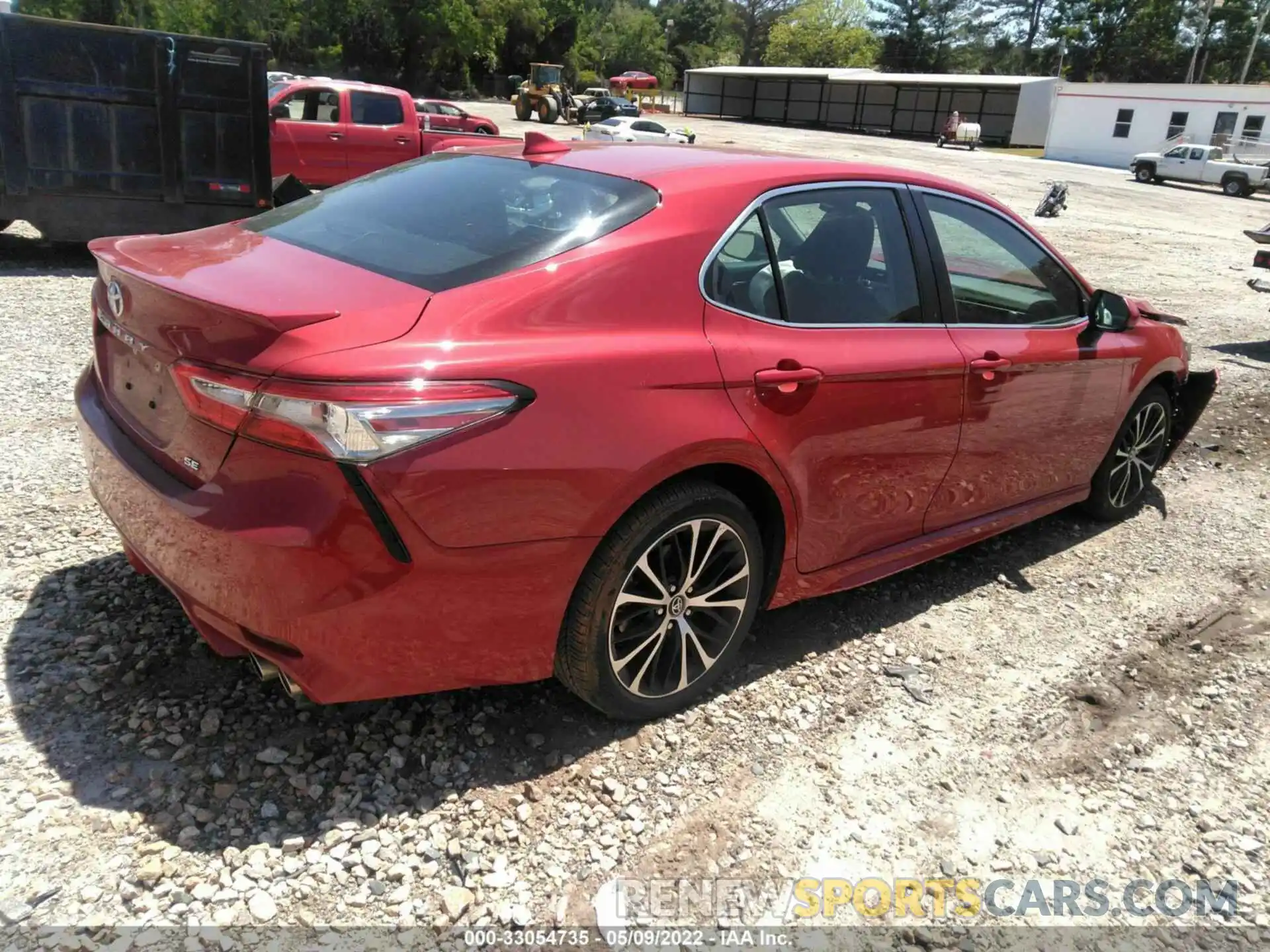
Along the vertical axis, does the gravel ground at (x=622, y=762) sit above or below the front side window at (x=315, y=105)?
below

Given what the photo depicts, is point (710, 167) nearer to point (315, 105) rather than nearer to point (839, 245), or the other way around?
point (839, 245)

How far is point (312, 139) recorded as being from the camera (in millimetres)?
13969

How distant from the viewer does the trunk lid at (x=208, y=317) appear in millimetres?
2314

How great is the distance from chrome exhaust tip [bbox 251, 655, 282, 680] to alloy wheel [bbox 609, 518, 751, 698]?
2.99ft

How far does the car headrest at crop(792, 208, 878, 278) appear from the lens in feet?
10.9

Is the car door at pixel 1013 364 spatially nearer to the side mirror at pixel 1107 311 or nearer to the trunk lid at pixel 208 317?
the side mirror at pixel 1107 311

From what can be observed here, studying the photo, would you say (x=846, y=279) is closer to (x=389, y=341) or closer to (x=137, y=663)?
(x=389, y=341)

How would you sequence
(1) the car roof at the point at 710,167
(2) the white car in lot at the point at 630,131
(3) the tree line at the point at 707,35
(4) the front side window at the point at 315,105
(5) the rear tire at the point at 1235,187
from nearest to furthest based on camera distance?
(1) the car roof at the point at 710,167 < (4) the front side window at the point at 315,105 < (2) the white car in lot at the point at 630,131 < (5) the rear tire at the point at 1235,187 < (3) the tree line at the point at 707,35

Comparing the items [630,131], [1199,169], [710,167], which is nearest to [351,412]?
[710,167]

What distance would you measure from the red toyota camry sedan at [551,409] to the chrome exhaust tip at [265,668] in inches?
2.9

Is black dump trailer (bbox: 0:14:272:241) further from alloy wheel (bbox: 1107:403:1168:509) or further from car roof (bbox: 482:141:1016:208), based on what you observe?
alloy wheel (bbox: 1107:403:1168:509)

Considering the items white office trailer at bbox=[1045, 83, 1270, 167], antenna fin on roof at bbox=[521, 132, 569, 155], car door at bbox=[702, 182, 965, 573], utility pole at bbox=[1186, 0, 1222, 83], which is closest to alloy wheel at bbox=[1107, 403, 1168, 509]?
car door at bbox=[702, 182, 965, 573]

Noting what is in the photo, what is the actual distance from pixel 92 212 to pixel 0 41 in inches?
58.6

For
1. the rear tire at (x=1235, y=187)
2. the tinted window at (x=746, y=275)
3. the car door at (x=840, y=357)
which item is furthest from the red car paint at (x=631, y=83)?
the tinted window at (x=746, y=275)
